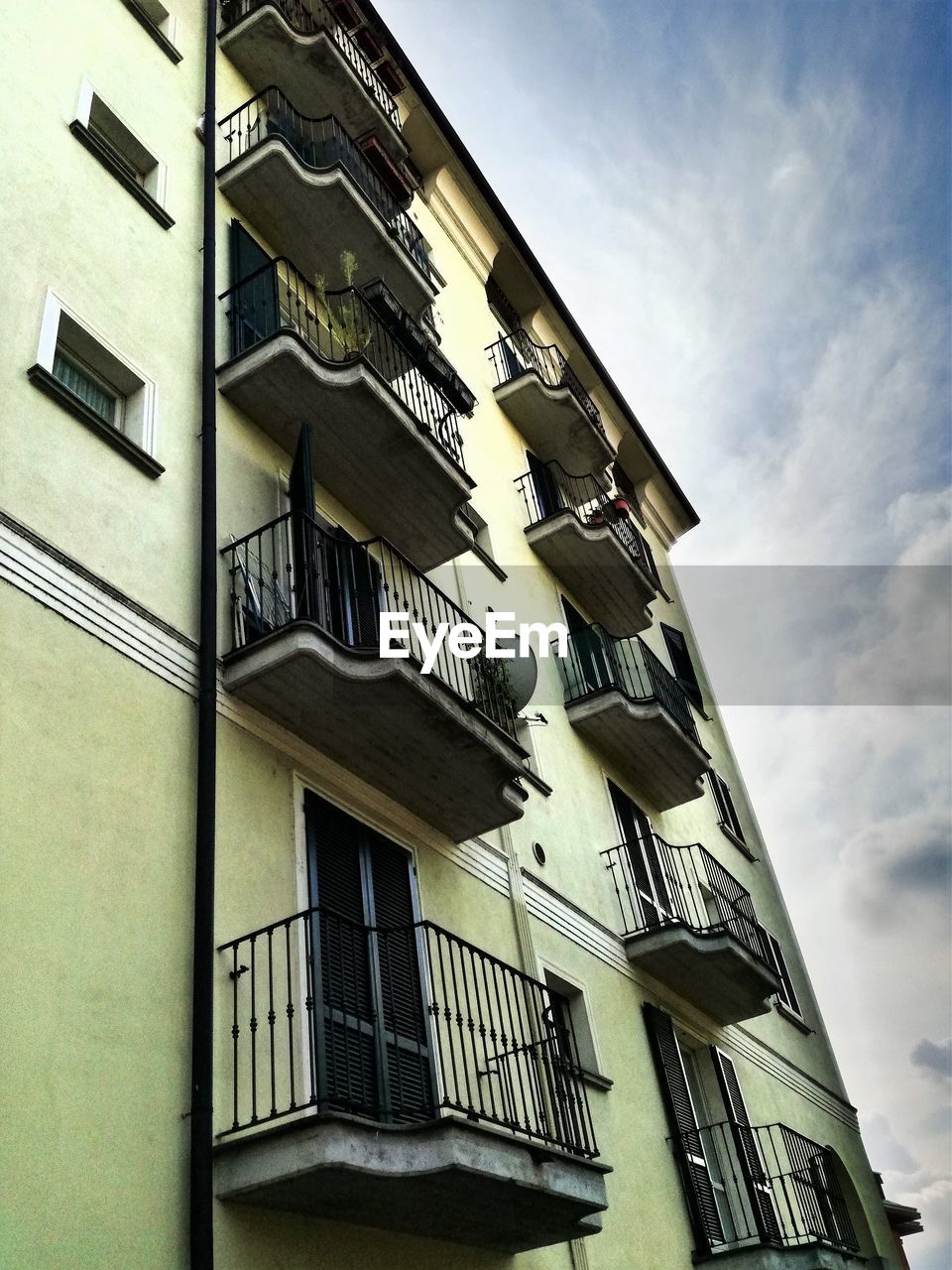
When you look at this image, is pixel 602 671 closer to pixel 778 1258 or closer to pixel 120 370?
pixel 778 1258

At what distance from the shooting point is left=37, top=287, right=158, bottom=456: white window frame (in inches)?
374

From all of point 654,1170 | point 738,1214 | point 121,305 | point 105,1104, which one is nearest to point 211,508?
point 121,305

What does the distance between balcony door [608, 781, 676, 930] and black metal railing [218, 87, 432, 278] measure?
810cm

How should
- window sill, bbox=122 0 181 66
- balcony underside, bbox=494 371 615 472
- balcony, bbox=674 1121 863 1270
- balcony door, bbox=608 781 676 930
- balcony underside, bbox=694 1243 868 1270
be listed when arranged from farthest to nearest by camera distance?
balcony underside, bbox=494 371 615 472, balcony door, bbox=608 781 676 930, window sill, bbox=122 0 181 66, balcony, bbox=674 1121 863 1270, balcony underside, bbox=694 1243 868 1270

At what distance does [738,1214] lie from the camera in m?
13.9

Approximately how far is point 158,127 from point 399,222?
17.0 feet

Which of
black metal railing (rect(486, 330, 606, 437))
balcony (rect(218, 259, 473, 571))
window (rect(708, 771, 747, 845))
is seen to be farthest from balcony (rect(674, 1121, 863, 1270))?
black metal railing (rect(486, 330, 606, 437))

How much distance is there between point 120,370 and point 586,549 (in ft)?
32.3

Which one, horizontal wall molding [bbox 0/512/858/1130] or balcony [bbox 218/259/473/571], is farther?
balcony [bbox 218/259/473/571]

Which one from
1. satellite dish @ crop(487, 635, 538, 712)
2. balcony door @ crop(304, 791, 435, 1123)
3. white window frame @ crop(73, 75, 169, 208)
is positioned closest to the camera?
balcony door @ crop(304, 791, 435, 1123)

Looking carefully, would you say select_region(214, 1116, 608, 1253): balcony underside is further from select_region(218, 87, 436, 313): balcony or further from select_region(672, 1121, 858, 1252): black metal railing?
select_region(218, 87, 436, 313): balcony

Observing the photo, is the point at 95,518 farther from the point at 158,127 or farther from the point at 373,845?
the point at 158,127

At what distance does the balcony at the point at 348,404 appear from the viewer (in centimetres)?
1149

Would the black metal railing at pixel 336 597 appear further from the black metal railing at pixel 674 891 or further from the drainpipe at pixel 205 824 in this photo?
the black metal railing at pixel 674 891
